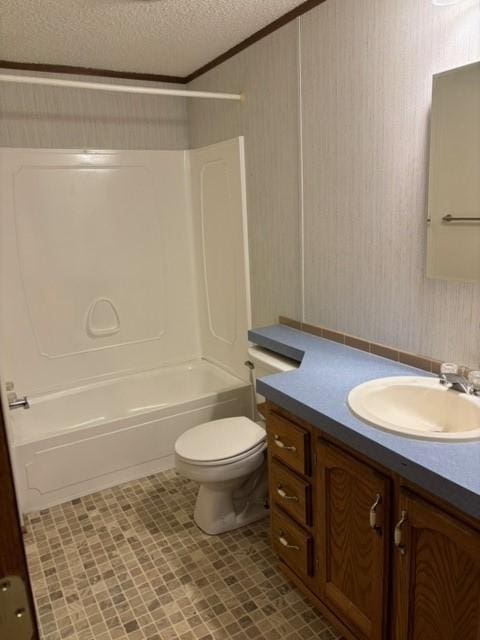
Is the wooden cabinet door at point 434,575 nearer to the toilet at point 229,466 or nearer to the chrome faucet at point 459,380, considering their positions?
the chrome faucet at point 459,380

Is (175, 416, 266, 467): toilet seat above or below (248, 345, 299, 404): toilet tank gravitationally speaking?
below

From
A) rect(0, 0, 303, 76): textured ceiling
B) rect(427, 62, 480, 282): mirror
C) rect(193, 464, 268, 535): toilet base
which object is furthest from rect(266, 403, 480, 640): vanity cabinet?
rect(0, 0, 303, 76): textured ceiling

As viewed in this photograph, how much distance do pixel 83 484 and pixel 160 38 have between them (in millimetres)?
2408

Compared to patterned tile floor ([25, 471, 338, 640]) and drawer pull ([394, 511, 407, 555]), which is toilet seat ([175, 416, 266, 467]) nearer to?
patterned tile floor ([25, 471, 338, 640])

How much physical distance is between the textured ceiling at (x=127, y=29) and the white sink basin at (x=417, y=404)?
1.71m

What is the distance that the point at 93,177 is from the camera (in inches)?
127

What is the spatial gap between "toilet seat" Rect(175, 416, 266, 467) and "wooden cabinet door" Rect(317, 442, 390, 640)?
0.61m

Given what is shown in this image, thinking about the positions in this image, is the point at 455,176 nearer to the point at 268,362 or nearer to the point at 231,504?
the point at 268,362

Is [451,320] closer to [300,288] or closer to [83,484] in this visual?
[300,288]

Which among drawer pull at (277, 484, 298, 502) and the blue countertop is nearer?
the blue countertop

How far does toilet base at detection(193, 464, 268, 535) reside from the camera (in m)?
2.41

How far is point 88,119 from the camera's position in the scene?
317cm

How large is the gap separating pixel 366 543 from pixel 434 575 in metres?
0.26

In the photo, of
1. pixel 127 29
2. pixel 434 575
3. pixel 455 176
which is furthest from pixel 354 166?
pixel 434 575
